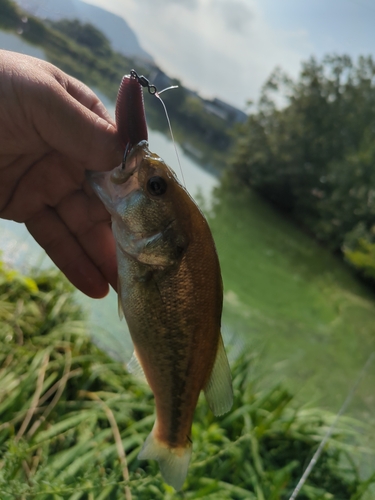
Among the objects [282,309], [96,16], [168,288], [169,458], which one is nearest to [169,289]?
[168,288]

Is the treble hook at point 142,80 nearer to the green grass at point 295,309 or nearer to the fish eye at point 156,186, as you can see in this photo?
the fish eye at point 156,186

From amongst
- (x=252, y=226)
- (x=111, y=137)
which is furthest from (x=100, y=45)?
(x=252, y=226)

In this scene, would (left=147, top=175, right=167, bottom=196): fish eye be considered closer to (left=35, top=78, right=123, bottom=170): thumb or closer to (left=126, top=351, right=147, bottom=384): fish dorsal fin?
(left=35, top=78, right=123, bottom=170): thumb

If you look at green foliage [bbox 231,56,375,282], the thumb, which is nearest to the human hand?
the thumb

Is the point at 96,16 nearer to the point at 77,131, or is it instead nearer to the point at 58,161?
the point at 58,161

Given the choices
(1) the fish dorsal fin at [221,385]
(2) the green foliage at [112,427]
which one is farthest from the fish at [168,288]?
(2) the green foliage at [112,427]

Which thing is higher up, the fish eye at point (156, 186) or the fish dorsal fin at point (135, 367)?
the fish eye at point (156, 186)

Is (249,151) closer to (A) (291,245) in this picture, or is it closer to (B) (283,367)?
(A) (291,245)
